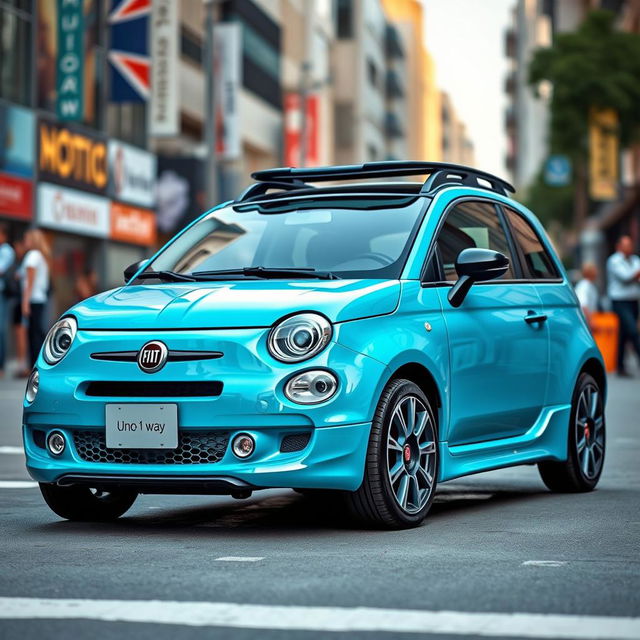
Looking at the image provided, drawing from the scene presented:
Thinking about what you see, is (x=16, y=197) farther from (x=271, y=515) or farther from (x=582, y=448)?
(x=271, y=515)

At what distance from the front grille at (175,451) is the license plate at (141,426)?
0.05m

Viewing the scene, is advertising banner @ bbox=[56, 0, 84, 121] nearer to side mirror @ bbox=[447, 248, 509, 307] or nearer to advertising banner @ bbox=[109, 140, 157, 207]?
advertising banner @ bbox=[109, 140, 157, 207]

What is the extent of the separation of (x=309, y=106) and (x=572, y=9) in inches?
1098

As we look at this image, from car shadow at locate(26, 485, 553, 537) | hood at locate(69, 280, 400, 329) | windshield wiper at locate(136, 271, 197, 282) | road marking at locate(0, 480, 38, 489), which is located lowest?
road marking at locate(0, 480, 38, 489)

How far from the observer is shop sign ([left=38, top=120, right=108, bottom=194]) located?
3064 centimetres

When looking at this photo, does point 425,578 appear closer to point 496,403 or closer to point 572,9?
point 496,403

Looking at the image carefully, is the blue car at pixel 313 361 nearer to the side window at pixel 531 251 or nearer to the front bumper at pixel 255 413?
the front bumper at pixel 255 413

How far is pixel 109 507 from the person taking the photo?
7824 mm

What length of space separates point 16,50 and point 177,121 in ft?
26.3

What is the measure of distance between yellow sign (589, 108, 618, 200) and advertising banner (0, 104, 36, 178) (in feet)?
65.0

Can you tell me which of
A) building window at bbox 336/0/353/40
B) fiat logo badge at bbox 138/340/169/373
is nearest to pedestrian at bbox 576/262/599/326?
fiat logo badge at bbox 138/340/169/373

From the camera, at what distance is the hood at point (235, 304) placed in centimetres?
696

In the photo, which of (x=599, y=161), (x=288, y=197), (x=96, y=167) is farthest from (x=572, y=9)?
(x=288, y=197)

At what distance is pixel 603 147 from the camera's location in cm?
4591
